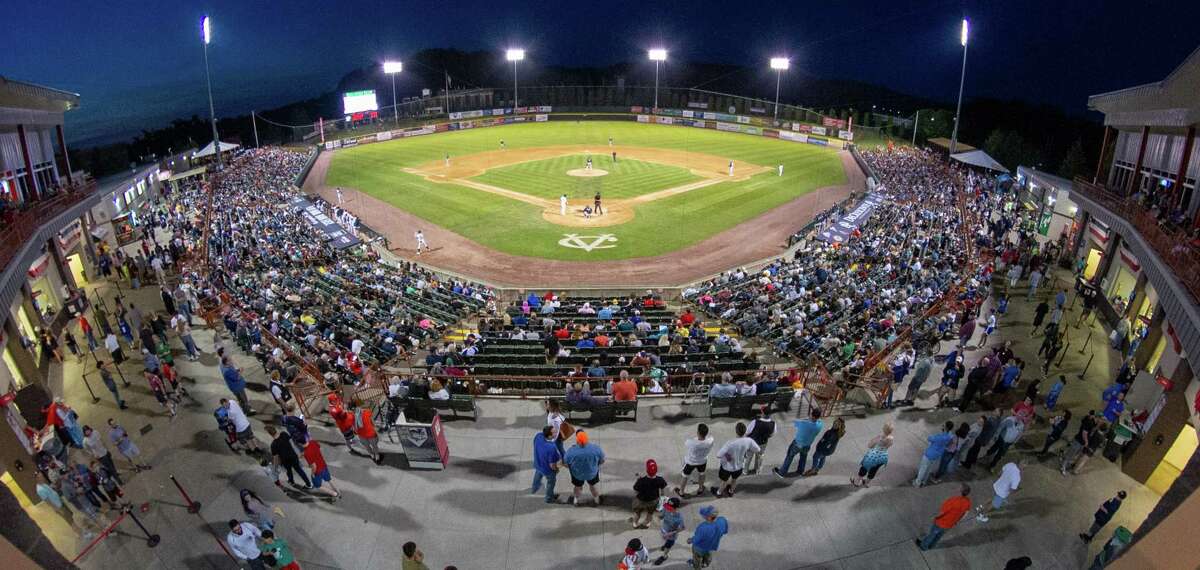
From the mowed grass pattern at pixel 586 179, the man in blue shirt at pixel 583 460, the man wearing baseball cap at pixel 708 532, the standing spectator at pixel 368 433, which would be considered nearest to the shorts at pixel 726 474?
the man wearing baseball cap at pixel 708 532

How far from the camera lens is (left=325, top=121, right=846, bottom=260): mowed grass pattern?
3266 centimetres

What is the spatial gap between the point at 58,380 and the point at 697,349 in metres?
17.7

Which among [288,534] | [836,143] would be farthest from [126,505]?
[836,143]

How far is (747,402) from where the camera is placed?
12039 mm

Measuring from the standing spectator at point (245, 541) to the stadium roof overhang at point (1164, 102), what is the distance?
2418 centimetres

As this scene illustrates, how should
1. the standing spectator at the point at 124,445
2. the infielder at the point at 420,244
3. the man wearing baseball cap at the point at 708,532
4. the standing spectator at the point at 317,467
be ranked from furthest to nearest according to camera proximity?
1. the infielder at the point at 420,244
2. the standing spectator at the point at 124,445
3. the standing spectator at the point at 317,467
4. the man wearing baseball cap at the point at 708,532

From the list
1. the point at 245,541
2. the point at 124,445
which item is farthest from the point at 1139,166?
the point at 124,445

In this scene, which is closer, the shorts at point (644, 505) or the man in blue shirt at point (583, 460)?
the shorts at point (644, 505)

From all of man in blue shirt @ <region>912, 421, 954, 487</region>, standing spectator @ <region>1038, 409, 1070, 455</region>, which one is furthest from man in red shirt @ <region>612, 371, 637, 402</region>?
standing spectator @ <region>1038, 409, 1070, 455</region>

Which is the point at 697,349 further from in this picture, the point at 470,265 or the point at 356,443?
the point at 470,265

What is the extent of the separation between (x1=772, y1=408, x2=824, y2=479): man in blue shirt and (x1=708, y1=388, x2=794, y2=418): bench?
6.33 ft

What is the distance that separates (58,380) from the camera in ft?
51.4

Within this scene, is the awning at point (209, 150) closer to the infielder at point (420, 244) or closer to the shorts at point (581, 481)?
the infielder at point (420, 244)

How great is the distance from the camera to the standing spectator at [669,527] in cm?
793
